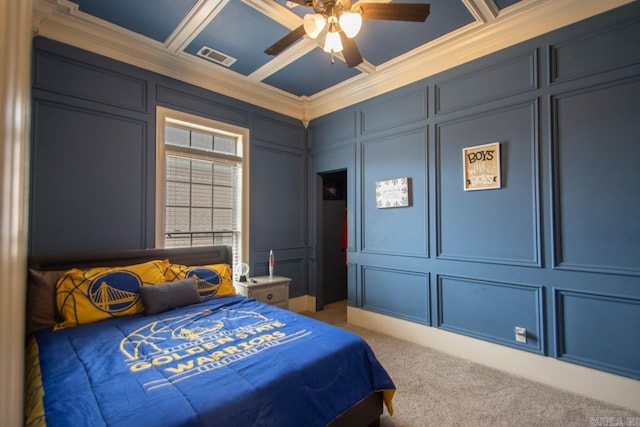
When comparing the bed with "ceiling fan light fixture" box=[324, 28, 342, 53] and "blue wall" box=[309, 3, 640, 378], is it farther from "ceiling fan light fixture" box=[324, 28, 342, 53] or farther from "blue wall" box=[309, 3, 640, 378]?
"ceiling fan light fixture" box=[324, 28, 342, 53]

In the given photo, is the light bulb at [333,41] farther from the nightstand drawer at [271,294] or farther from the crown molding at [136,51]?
the nightstand drawer at [271,294]

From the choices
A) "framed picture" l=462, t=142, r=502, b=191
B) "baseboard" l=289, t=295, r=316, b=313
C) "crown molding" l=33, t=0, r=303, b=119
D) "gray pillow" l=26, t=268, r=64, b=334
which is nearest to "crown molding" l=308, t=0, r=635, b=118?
"framed picture" l=462, t=142, r=502, b=191

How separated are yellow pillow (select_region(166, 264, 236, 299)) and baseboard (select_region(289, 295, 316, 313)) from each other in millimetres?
1575

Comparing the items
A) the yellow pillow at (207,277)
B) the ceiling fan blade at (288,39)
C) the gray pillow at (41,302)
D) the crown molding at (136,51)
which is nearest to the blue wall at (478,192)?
the crown molding at (136,51)

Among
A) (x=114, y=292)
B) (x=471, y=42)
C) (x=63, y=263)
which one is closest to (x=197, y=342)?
(x=114, y=292)

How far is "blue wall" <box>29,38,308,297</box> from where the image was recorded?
2.66 m

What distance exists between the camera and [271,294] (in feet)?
12.4

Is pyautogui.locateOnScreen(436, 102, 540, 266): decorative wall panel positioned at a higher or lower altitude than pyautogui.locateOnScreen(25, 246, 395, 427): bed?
higher

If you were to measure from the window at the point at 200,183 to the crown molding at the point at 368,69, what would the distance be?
1.72 ft

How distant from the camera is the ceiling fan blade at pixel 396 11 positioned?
185 cm

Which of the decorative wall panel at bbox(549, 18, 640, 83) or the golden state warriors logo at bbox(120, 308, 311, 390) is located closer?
the golden state warriors logo at bbox(120, 308, 311, 390)

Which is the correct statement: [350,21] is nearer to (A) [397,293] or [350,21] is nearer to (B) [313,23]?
(B) [313,23]

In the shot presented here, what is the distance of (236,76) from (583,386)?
462cm

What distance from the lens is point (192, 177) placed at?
363cm
